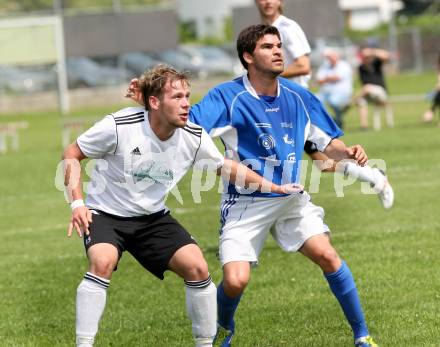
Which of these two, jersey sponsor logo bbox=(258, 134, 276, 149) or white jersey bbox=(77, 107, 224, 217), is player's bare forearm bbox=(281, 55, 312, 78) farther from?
white jersey bbox=(77, 107, 224, 217)

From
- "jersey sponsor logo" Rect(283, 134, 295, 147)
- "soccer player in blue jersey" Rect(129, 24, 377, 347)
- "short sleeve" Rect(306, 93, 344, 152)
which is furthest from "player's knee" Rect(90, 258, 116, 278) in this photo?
"short sleeve" Rect(306, 93, 344, 152)

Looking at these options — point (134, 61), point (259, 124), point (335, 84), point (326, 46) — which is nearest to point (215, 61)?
point (326, 46)

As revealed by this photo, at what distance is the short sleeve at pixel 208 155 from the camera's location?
6457 mm

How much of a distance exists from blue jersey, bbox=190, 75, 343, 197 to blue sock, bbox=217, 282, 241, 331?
25.7 inches

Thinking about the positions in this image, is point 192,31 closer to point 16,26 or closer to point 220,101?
point 16,26

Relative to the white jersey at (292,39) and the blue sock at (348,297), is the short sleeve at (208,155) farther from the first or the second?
the white jersey at (292,39)

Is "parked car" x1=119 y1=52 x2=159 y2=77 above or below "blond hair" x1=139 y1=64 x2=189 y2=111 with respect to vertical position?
below

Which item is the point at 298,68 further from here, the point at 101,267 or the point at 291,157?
the point at 101,267

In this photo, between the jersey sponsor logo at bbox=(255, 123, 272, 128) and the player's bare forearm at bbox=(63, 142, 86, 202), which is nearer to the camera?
the player's bare forearm at bbox=(63, 142, 86, 202)

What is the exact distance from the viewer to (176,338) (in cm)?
714

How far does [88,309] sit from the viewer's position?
19.9 ft

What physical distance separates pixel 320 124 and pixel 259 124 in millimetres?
455

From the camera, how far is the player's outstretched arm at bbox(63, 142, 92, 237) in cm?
618

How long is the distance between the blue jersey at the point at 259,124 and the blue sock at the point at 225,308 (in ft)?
2.15
